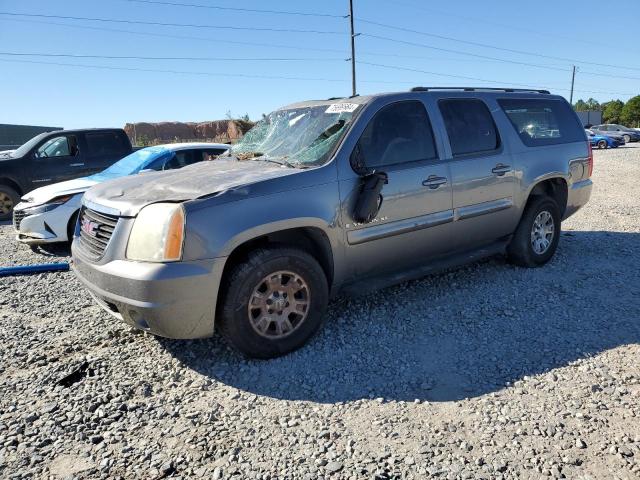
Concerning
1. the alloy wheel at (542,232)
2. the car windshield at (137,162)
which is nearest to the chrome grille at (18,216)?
the car windshield at (137,162)

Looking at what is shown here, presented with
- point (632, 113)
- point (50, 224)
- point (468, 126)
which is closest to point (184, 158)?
point (50, 224)

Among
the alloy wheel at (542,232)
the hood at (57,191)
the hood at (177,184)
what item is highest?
the hood at (177,184)

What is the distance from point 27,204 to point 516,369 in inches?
261

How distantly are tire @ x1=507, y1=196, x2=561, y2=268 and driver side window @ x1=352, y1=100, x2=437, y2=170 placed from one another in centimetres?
161

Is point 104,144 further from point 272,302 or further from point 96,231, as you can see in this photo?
point 272,302

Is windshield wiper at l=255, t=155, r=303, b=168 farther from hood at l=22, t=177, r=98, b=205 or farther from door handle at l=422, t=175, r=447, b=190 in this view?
hood at l=22, t=177, r=98, b=205

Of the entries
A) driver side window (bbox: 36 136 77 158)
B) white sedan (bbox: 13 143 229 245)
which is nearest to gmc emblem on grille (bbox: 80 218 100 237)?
white sedan (bbox: 13 143 229 245)

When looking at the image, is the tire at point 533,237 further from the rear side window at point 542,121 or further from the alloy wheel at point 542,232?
the rear side window at point 542,121

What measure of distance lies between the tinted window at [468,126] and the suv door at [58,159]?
26.6 feet

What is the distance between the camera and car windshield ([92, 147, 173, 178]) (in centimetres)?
728

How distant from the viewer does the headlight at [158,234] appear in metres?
3.15

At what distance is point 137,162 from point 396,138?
4.64 meters

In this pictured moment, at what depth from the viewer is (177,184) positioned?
12.1 feet

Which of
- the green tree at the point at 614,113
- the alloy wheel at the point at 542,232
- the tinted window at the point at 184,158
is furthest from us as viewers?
the green tree at the point at 614,113
